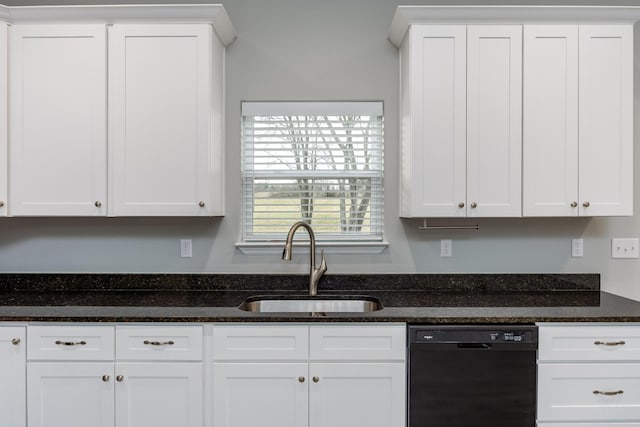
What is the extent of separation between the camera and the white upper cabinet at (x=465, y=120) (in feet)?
7.29

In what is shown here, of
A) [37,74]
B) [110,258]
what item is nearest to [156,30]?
[37,74]

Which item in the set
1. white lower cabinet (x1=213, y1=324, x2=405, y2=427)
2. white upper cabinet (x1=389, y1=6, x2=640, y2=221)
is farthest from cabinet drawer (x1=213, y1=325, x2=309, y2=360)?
white upper cabinet (x1=389, y1=6, x2=640, y2=221)

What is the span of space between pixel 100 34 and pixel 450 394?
92.0 inches

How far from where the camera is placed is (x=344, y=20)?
101 inches

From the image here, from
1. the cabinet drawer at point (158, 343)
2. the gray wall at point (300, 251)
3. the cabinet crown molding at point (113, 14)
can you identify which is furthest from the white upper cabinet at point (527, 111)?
the cabinet drawer at point (158, 343)

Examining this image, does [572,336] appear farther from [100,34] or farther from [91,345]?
[100,34]

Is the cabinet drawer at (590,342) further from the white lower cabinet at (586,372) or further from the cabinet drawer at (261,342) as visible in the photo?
the cabinet drawer at (261,342)

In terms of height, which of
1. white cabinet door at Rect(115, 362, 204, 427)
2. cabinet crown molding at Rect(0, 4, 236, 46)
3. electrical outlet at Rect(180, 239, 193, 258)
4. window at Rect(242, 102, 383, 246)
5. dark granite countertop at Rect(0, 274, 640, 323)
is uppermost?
cabinet crown molding at Rect(0, 4, 236, 46)

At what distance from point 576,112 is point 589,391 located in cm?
130

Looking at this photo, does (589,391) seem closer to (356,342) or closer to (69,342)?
(356,342)

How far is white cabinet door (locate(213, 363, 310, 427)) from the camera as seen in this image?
193cm

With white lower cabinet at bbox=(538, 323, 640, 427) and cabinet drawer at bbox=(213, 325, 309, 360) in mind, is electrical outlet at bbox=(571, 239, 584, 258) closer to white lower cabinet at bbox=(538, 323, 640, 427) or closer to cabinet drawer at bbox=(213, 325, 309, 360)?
white lower cabinet at bbox=(538, 323, 640, 427)

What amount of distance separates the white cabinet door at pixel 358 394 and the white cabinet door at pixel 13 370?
124 cm

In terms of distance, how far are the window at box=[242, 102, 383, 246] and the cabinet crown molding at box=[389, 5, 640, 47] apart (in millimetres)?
602
